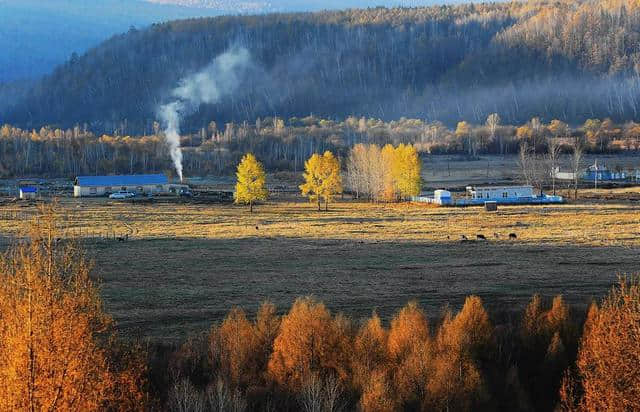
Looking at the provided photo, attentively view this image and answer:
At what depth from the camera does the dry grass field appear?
30531 millimetres

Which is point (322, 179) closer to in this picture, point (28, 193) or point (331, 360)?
point (28, 193)

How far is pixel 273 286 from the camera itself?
111ft

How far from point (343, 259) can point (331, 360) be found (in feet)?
64.1

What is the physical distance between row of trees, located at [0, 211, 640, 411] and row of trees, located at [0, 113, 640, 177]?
344ft

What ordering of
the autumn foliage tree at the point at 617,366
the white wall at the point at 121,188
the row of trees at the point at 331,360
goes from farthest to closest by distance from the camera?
the white wall at the point at 121,188 < the autumn foliage tree at the point at 617,366 < the row of trees at the point at 331,360

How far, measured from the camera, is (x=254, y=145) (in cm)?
16150

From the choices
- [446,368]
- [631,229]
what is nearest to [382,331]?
[446,368]

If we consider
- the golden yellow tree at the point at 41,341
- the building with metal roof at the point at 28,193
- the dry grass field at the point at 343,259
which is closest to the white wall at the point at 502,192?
the dry grass field at the point at 343,259

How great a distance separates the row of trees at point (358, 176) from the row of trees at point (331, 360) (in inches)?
1930

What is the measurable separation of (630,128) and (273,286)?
16235 cm

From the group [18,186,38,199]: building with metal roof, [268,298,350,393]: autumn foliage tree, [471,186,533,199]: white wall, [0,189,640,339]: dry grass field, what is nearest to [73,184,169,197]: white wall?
[18,186,38,199]: building with metal roof

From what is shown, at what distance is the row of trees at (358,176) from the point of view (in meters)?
73.5

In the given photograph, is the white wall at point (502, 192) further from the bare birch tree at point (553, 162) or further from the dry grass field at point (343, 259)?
the dry grass field at point (343, 259)

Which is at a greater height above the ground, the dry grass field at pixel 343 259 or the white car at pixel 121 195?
the white car at pixel 121 195
